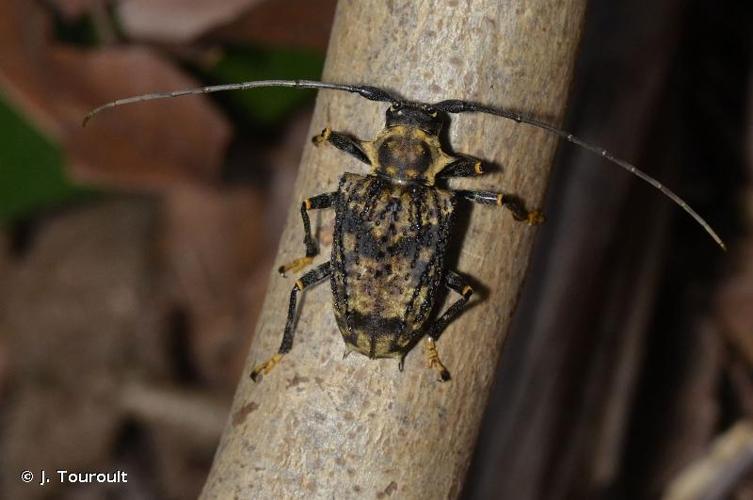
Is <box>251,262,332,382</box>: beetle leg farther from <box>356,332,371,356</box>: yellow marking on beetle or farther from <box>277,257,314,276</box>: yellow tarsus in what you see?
<box>356,332,371,356</box>: yellow marking on beetle

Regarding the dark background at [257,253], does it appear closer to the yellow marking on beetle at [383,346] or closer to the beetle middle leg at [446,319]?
the beetle middle leg at [446,319]

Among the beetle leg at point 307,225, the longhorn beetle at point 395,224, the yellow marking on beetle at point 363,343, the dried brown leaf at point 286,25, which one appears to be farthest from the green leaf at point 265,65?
the yellow marking on beetle at point 363,343

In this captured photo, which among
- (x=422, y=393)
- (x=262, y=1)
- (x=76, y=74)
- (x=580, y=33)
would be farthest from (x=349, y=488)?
(x=76, y=74)

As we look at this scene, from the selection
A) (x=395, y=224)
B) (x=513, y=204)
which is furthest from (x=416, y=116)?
(x=395, y=224)

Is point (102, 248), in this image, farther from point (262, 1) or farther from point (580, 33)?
point (580, 33)

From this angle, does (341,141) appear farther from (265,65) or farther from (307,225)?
(265,65)
